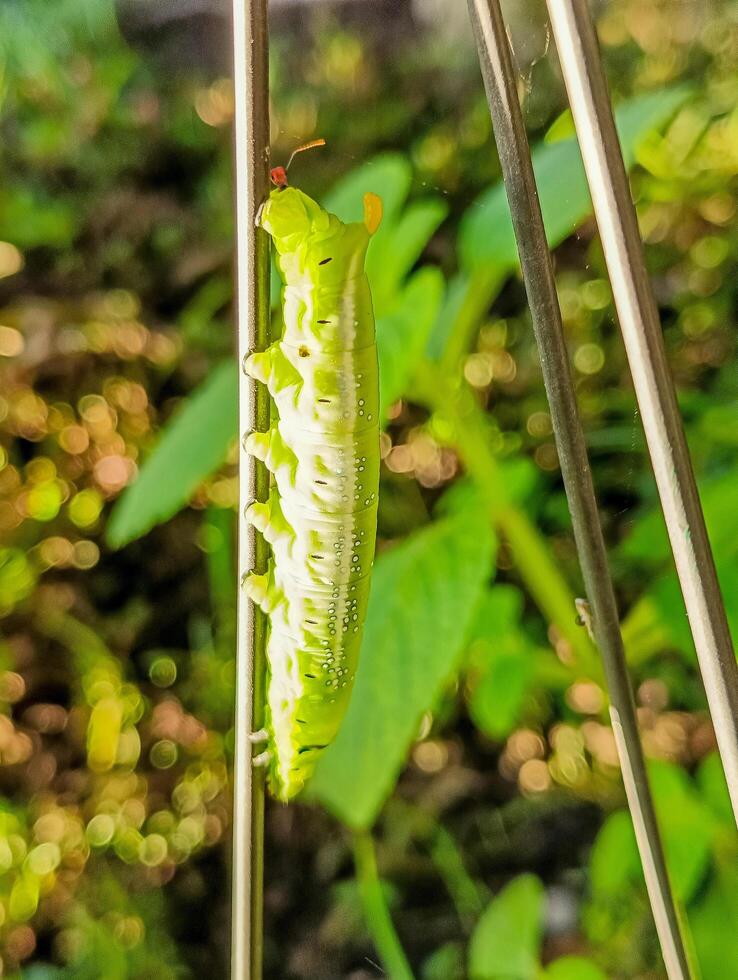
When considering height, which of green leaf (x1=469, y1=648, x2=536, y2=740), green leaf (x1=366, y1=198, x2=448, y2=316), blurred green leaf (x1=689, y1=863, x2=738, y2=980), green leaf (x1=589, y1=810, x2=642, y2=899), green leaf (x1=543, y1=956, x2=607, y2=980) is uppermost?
green leaf (x1=366, y1=198, x2=448, y2=316)

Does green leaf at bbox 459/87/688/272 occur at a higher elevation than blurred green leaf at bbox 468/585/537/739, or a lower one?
higher

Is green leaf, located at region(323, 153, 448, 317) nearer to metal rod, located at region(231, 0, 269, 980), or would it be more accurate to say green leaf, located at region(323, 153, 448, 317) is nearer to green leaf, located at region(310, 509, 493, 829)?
green leaf, located at region(310, 509, 493, 829)

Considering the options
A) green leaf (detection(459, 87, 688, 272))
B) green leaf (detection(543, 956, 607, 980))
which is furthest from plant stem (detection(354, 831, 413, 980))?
green leaf (detection(459, 87, 688, 272))

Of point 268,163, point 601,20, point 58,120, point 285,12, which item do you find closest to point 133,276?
point 58,120

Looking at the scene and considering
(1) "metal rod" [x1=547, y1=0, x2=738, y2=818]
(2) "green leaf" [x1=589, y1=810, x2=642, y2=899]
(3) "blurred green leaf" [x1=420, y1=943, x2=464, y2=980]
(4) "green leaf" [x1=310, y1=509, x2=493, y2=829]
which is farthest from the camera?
(3) "blurred green leaf" [x1=420, y1=943, x2=464, y2=980]

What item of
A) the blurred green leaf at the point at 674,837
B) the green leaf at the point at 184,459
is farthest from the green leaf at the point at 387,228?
the blurred green leaf at the point at 674,837

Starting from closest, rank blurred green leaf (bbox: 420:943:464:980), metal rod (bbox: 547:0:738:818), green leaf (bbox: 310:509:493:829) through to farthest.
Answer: metal rod (bbox: 547:0:738:818) → green leaf (bbox: 310:509:493:829) → blurred green leaf (bbox: 420:943:464:980)

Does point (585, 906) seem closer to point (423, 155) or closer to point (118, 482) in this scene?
point (118, 482)
